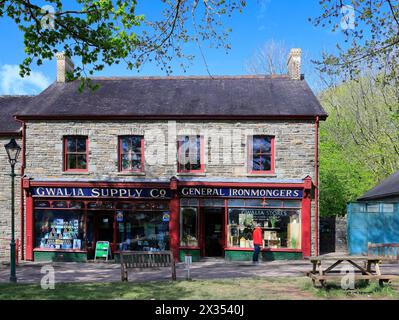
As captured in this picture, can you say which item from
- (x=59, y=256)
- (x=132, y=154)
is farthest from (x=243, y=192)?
(x=59, y=256)

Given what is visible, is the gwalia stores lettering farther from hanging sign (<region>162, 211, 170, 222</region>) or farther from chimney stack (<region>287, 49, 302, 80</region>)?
chimney stack (<region>287, 49, 302, 80</region>)

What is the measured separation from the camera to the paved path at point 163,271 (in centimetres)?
1468

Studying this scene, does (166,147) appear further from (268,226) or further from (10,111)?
(10,111)

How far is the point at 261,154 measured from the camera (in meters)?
19.9

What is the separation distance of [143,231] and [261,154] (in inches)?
233

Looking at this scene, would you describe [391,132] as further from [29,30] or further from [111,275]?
[29,30]

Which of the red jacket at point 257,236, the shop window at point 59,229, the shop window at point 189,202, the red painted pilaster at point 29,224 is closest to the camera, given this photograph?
the red jacket at point 257,236

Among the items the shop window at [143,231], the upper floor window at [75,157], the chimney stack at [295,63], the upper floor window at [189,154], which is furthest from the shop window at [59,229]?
the chimney stack at [295,63]

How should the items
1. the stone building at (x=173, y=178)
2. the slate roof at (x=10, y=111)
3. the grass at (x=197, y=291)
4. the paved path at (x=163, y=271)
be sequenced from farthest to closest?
the slate roof at (x=10, y=111)
the stone building at (x=173, y=178)
the paved path at (x=163, y=271)
the grass at (x=197, y=291)

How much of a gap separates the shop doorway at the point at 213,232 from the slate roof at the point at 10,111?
899cm

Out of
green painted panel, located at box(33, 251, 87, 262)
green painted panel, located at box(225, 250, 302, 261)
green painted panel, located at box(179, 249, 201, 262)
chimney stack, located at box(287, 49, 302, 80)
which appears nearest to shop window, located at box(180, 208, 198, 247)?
green painted panel, located at box(179, 249, 201, 262)

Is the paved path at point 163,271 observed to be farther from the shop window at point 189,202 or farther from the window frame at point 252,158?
the window frame at point 252,158

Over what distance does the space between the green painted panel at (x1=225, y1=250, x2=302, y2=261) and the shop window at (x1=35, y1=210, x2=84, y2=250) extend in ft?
20.6

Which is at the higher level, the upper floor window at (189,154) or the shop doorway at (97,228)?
the upper floor window at (189,154)
